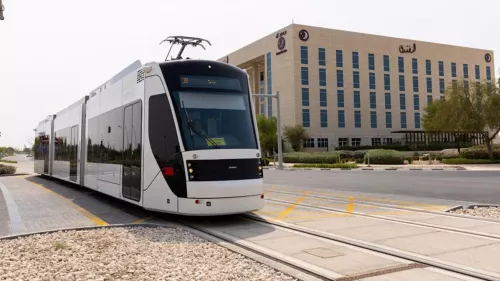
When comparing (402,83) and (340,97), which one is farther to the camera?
(402,83)

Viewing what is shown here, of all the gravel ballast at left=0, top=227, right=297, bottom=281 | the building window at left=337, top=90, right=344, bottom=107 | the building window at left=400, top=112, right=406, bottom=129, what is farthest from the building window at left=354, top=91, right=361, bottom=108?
the gravel ballast at left=0, top=227, right=297, bottom=281

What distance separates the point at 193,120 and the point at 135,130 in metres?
1.87

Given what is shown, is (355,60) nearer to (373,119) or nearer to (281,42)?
(373,119)

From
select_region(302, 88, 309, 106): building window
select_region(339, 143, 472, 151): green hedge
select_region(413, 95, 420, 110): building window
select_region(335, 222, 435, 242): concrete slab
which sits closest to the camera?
select_region(335, 222, 435, 242): concrete slab

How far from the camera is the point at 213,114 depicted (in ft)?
27.8

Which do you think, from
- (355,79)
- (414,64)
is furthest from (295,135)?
(414,64)

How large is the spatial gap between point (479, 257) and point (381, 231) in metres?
2.05

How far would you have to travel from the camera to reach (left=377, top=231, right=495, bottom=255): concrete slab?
6137 millimetres

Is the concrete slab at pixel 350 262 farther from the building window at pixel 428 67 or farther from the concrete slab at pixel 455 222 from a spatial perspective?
the building window at pixel 428 67

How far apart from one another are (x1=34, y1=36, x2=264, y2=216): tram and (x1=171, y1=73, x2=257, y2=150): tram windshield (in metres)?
0.02

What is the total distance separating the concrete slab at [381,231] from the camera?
7098 millimetres

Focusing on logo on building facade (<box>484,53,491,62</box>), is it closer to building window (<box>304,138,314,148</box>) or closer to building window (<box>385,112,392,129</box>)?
building window (<box>385,112,392,129</box>)

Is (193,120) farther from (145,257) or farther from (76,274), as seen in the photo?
(76,274)

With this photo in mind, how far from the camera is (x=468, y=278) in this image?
15.6 feet
